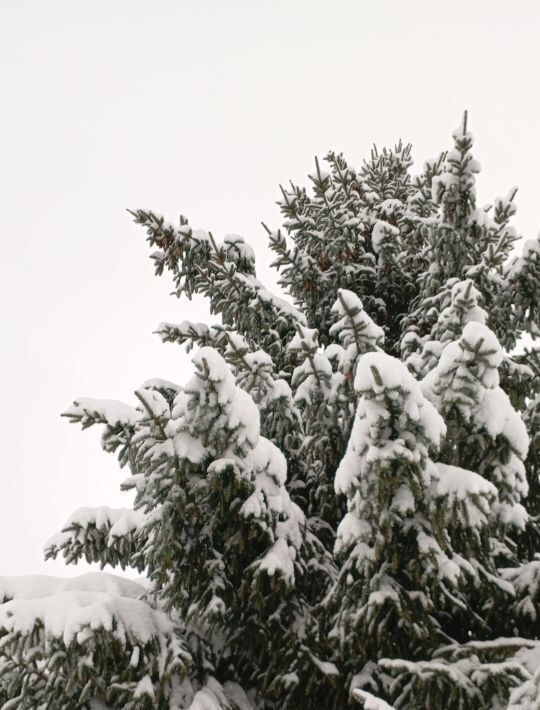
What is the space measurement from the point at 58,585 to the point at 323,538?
6.57 feet

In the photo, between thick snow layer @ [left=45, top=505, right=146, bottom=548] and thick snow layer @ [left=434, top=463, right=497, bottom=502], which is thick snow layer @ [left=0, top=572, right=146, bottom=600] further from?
thick snow layer @ [left=434, top=463, right=497, bottom=502]

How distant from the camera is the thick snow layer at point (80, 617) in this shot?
3.05 metres

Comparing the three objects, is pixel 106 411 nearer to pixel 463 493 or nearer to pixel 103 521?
pixel 103 521

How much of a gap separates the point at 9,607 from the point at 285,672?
174 cm

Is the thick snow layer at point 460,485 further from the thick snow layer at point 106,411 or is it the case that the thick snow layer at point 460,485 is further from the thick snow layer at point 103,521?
the thick snow layer at point 103,521

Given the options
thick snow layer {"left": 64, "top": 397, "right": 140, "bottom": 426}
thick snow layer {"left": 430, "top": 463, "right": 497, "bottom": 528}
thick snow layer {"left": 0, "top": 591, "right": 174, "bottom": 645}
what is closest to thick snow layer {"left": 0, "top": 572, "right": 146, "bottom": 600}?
thick snow layer {"left": 0, "top": 591, "right": 174, "bottom": 645}

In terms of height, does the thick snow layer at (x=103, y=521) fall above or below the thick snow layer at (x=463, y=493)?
below

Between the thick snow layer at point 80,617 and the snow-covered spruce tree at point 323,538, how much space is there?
1cm

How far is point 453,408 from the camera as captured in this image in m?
3.15

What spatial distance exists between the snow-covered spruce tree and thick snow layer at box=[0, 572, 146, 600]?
20 mm

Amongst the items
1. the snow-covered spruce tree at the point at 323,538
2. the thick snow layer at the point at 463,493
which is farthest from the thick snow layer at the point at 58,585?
the thick snow layer at the point at 463,493

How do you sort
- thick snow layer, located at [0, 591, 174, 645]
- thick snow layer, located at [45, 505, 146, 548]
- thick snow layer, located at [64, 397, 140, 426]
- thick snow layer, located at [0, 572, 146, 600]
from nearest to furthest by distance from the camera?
thick snow layer, located at [0, 591, 174, 645] → thick snow layer, located at [64, 397, 140, 426] → thick snow layer, located at [0, 572, 146, 600] → thick snow layer, located at [45, 505, 146, 548]

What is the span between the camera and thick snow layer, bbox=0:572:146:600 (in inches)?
151

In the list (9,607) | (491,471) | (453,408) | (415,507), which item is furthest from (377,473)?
(9,607)
